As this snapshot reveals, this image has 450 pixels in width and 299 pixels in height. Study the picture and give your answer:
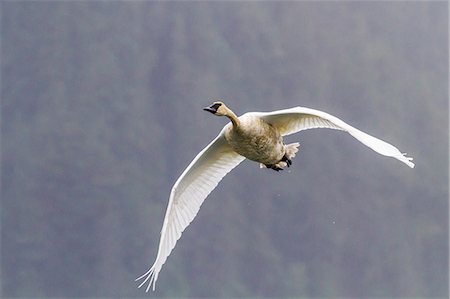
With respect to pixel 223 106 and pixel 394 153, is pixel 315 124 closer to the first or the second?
pixel 223 106

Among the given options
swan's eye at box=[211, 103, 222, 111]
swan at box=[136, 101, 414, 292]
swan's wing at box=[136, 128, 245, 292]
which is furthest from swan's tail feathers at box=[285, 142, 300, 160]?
swan's eye at box=[211, 103, 222, 111]

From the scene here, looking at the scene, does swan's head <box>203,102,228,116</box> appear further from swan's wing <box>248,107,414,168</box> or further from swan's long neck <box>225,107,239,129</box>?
swan's wing <box>248,107,414,168</box>

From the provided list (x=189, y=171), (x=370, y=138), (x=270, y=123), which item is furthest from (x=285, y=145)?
(x=370, y=138)

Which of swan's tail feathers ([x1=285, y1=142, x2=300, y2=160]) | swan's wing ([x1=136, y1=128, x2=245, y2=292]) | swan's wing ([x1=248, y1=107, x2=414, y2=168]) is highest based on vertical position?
swan's wing ([x1=248, y1=107, x2=414, y2=168])

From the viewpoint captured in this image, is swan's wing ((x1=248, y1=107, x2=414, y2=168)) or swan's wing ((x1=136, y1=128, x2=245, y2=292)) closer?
swan's wing ((x1=248, y1=107, x2=414, y2=168))

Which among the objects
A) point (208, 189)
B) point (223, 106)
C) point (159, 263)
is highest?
point (223, 106)

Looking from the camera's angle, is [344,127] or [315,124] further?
[315,124]

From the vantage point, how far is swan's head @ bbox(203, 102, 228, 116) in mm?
4734

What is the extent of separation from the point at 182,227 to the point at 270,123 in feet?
2.61

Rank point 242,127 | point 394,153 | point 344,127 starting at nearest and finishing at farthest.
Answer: point 394,153 → point 344,127 → point 242,127

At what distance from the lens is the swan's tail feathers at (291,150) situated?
506cm

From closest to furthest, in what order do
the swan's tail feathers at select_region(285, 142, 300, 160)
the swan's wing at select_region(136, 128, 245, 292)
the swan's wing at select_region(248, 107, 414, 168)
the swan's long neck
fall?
the swan's wing at select_region(248, 107, 414, 168), the swan's long neck, the swan's tail feathers at select_region(285, 142, 300, 160), the swan's wing at select_region(136, 128, 245, 292)

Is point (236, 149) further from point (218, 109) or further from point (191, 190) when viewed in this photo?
point (191, 190)

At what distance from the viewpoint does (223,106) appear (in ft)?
15.6
